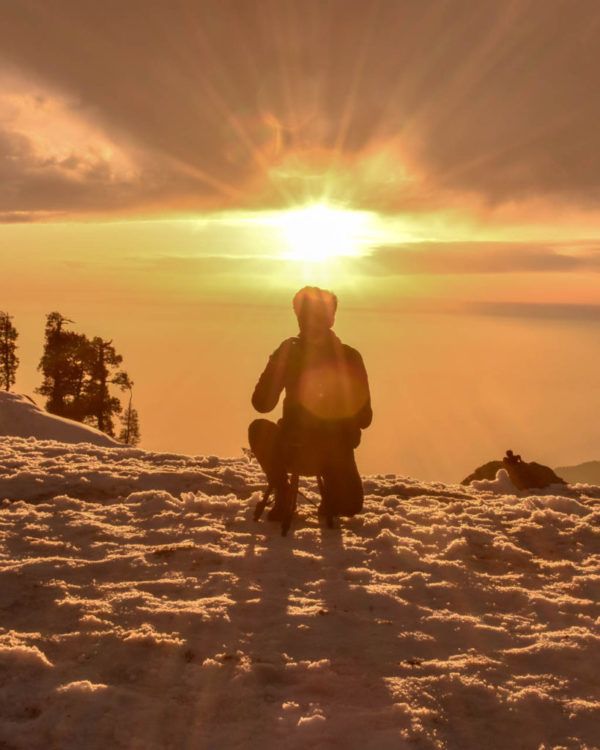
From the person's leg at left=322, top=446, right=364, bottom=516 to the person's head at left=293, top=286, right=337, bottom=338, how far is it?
147 centimetres

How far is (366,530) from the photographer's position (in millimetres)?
8695

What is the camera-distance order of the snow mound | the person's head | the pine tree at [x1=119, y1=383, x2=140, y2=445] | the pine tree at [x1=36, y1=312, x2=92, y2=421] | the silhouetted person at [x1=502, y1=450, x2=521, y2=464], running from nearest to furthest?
the person's head
the silhouetted person at [x1=502, y1=450, x2=521, y2=464]
the snow mound
the pine tree at [x1=36, y1=312, x2=92, y2=421]
the pine tree at [x1=119, y1=383, x2=140, y2=445]

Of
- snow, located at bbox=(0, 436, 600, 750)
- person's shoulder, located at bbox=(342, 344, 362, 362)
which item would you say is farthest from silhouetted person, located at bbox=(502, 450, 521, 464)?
person's shoulder, located at bbox=(342, 344, 362, 362)

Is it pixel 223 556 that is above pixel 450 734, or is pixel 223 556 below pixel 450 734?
above

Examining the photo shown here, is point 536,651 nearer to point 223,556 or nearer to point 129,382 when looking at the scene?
point 223,556

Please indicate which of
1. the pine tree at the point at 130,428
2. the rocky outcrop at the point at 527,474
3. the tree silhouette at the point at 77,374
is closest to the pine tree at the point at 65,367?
the tree silhouette at the point at 77,374

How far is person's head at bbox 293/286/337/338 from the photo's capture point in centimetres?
838

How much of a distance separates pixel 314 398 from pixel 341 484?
112 cm

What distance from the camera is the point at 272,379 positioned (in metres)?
8.45

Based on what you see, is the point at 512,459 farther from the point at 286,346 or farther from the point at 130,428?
the point at 130,428

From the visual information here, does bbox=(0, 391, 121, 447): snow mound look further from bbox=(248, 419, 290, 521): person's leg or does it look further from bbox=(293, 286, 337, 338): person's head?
bbox=(293, 286, 337, 338): person's head

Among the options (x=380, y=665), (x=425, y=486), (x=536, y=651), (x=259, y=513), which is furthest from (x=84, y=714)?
(x=425, y=486)

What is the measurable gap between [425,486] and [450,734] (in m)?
8.44

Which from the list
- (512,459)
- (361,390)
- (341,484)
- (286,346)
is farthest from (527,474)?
(286,346)
